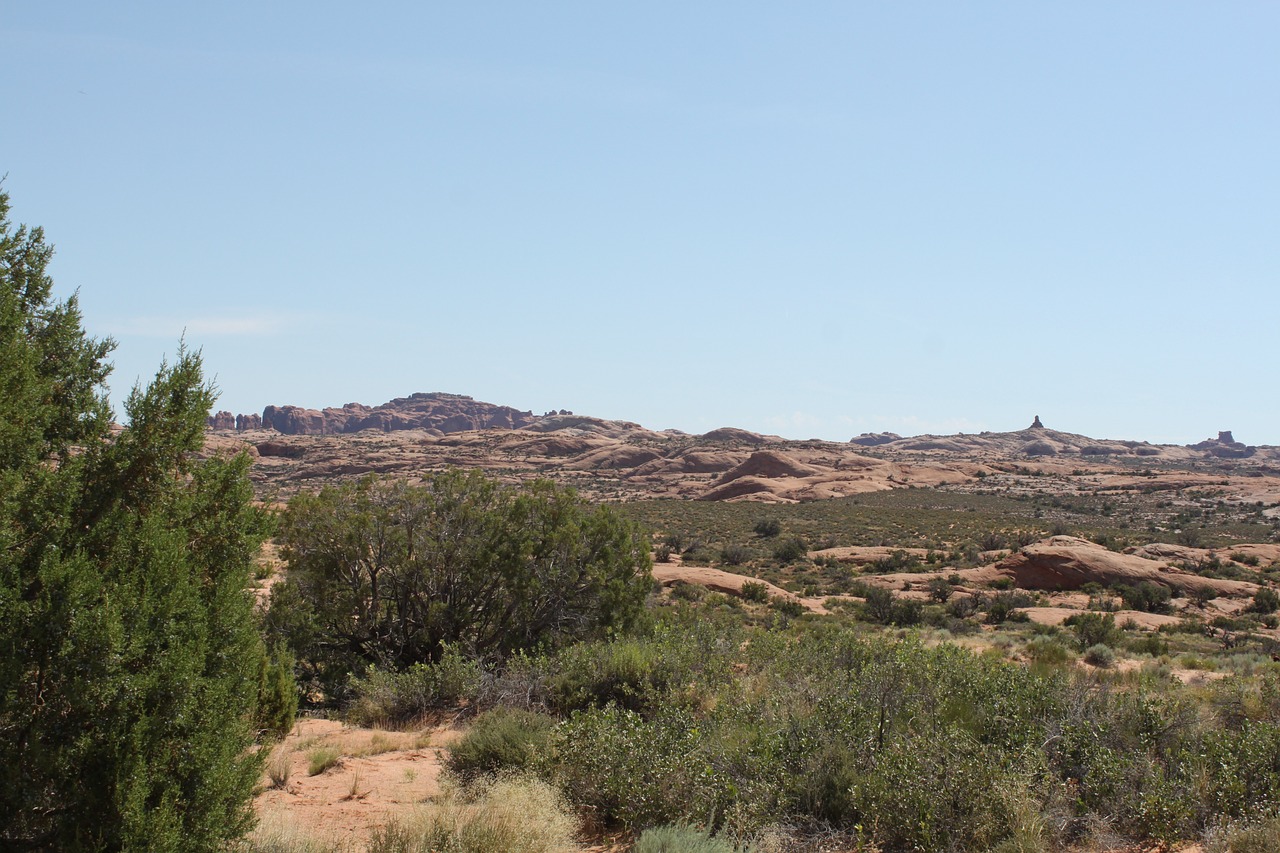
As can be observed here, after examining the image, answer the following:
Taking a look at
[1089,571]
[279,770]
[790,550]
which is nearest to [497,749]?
[279,770]

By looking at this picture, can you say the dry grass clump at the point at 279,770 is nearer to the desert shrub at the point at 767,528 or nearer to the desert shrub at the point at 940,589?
the desert shrub at the point at 940,589

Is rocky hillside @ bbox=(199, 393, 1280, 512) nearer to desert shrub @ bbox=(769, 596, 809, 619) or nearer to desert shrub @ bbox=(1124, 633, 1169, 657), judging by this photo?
desert shrub @ bbox=(769, 596, 809, 619)

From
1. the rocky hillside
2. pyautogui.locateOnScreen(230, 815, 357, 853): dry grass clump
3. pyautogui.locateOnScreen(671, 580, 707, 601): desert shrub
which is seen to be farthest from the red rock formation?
pyautogui.locateOnScreen(230, 815, 357, 853): dry grass clump

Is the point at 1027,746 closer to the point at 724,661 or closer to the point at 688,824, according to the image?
the point at 688,824

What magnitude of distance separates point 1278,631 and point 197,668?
24.8m

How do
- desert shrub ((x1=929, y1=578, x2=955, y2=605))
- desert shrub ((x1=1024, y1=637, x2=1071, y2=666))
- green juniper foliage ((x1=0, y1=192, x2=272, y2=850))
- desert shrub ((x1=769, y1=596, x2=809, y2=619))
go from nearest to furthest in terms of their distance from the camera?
1. green juniper foliage ((x1=0, y1=192, x2=272, y2=850))
2. desert shrub ((x1=1024, y1=637, x2=1071, y2=666))
3. desert shrub ((x1=769, y1=596, x2=809, y2=619))
4. desert shrub ((x1=929, y1=578, x2=955, y2=605))

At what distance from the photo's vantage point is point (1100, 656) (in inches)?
593

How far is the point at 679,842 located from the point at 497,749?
109 inches

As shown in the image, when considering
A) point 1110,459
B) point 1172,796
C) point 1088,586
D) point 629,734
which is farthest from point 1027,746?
point 1110,459

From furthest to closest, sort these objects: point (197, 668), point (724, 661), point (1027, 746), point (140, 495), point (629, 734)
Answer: point (724, 661) → point (629, 734) → point (1027, 746) → point (140, 495) → point (197, 668)

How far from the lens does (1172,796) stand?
5.85m

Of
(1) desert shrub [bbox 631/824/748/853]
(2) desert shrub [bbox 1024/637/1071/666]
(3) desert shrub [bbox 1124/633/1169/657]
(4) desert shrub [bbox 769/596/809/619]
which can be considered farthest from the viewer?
(4) desert shrub [bbox 769/596/809/619]

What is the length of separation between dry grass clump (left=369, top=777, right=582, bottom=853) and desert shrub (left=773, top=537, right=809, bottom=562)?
26.5 metres

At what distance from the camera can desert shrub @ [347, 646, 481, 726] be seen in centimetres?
991
